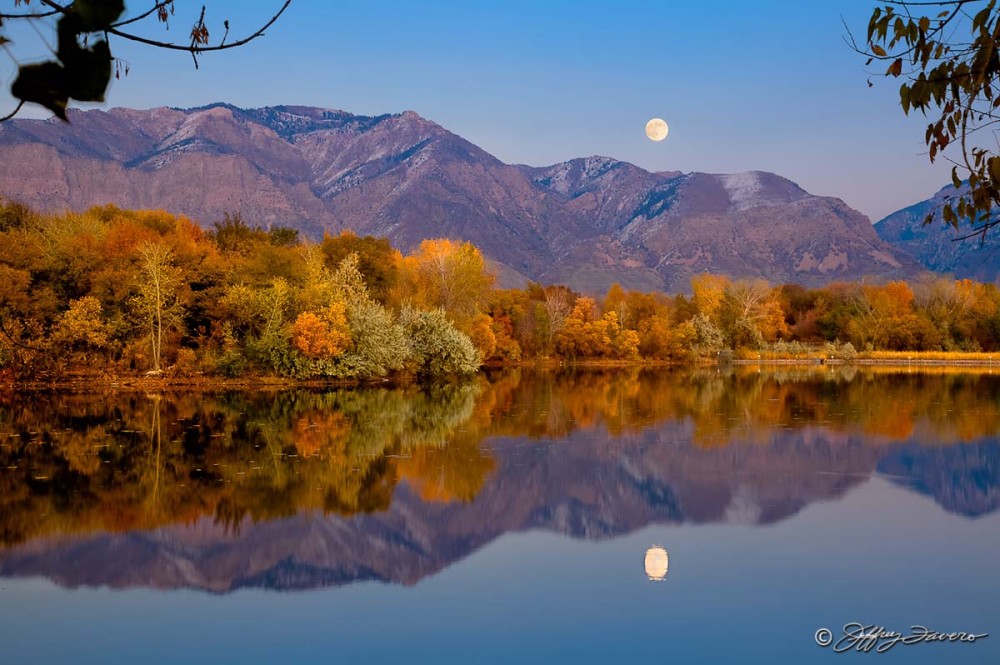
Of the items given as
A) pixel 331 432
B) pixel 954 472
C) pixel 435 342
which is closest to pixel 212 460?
pixel 331 432

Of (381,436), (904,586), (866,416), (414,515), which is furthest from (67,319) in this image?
(904,586)

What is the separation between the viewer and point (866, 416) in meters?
29.5

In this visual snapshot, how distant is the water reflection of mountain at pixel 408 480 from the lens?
12906 mm

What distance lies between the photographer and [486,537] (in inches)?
566

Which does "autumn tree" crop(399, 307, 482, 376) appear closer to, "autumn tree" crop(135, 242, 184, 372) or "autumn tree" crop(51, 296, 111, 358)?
"autumn tree" crop(135, 242, 184, 372)

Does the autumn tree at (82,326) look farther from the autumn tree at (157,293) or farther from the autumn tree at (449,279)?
the autumn tree at (449,279)

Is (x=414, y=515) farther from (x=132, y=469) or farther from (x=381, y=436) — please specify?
(x=381, y=436)

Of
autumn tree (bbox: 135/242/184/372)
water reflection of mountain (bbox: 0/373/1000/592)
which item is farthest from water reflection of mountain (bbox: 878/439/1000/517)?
autumn tree (bbox: 135/242/184/372)

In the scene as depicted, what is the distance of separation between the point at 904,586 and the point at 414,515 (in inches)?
313

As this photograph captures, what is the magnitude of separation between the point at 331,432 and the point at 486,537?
1139cm

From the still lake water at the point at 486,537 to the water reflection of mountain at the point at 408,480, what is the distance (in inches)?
3.2

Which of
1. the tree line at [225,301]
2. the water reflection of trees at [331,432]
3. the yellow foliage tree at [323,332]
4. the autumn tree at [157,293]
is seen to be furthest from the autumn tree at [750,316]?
the autumn tree at [157,293]

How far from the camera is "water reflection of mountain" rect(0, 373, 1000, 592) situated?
12.9m

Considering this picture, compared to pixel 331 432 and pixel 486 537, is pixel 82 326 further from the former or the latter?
pixel 486 537
